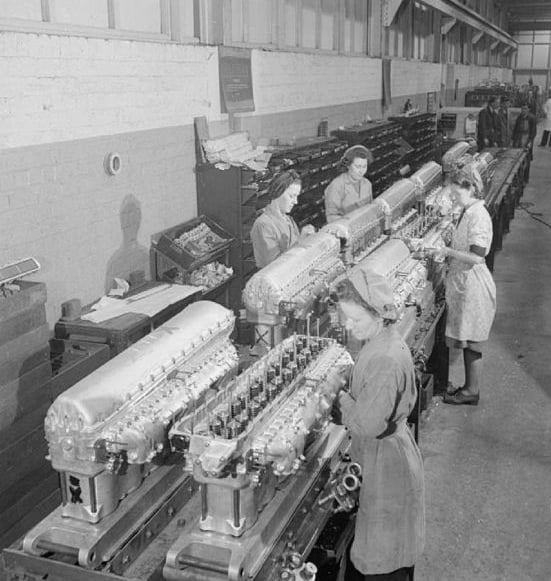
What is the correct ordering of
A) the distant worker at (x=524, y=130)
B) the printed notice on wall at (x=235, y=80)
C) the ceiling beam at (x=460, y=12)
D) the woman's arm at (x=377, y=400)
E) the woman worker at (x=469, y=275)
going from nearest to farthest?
the woman's arm at (x=377, y=400) < the woman worker at (x=469, y=275) < the printed notice on wall at (x=235, y=80) < the ceiling beam at (x=460, y=12) < the distant worker at (x=524, y=130)

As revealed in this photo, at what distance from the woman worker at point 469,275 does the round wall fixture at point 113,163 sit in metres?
2.29

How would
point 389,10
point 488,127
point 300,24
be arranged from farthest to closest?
point 488,127
point 389,10
point 300,24

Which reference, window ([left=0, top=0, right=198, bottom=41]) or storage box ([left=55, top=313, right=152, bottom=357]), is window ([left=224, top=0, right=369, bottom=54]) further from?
storage box ([left=55, top=313, right=152, bottom=357])

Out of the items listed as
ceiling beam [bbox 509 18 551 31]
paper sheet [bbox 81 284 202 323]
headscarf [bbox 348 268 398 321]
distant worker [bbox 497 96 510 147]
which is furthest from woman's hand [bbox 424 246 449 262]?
ceiling beam [bbox 509 18 551 31]

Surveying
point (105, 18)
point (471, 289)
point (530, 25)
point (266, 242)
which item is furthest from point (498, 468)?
point (530, 25)

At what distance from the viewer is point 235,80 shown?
271 inches

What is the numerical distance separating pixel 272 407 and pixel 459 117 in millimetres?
13775

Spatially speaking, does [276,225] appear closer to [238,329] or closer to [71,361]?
[238,329]

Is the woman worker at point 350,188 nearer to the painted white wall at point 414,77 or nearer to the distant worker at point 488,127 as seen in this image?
the painted white wall at point 414,77

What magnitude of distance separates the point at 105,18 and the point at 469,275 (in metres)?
3.04

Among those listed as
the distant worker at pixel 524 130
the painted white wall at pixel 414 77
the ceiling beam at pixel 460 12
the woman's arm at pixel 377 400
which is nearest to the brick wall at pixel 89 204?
the woman's arm at pixel 377 400

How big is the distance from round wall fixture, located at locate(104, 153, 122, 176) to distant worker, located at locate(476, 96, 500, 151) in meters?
11.1

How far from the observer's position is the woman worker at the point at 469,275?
15.8 ft

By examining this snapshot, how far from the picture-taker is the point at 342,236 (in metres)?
4.41
